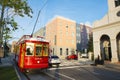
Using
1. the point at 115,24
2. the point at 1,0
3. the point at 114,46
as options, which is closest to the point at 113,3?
the point at 115,24

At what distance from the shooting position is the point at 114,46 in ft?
77.7

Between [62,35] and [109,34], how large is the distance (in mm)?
31049

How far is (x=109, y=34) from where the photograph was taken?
25.0 meters

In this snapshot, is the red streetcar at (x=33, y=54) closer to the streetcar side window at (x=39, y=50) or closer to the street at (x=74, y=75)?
the streetcar side window at (x=39, y=50)

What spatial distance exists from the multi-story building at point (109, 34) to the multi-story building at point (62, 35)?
2657 centimetres

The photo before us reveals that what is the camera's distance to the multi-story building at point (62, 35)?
177 feet

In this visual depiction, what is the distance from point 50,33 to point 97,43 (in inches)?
1344

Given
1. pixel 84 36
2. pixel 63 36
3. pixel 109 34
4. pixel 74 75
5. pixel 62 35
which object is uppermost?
pixel 84 36

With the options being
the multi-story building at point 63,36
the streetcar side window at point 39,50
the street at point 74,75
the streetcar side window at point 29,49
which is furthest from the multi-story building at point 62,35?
the streetcar side window at point 29,49

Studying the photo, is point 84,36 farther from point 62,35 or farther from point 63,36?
point 62,35

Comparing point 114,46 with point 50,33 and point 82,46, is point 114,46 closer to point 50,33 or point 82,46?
point 50,33

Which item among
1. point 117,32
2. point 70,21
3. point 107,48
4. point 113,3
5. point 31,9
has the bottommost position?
point 107,48

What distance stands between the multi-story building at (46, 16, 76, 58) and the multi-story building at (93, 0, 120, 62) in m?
26.6

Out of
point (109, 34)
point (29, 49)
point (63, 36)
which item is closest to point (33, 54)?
point (29, 49)
